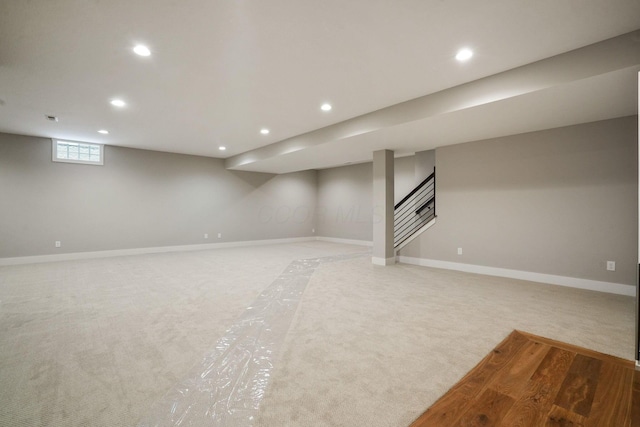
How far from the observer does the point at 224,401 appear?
5.16ft

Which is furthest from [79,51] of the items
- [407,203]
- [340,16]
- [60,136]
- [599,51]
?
[407,203]

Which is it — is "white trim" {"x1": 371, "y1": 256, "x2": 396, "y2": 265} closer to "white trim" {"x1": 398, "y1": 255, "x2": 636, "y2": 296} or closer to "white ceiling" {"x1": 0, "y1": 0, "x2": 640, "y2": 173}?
"white trim" {"x1": 398, "y1": 255, "x2": 636, "y2": 296}

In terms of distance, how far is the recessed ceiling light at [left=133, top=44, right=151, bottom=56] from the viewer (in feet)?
8.38

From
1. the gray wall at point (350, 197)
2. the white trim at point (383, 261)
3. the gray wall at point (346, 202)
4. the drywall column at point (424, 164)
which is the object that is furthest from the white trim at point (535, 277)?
the gray wall at point (346, 202)

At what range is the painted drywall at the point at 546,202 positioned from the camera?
3.66 meters

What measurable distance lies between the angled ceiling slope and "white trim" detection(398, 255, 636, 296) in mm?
2270

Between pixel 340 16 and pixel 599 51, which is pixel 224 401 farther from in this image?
pixel 599 51

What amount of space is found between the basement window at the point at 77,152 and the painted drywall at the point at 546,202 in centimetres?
764

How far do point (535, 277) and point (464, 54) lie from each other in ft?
12.0

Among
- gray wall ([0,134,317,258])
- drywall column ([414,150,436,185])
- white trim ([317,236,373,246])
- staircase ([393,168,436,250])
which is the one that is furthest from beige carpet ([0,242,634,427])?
white trim ([317,236,373,246])

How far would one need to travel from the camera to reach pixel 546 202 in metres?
4.23

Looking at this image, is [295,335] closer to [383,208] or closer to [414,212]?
[383,208]

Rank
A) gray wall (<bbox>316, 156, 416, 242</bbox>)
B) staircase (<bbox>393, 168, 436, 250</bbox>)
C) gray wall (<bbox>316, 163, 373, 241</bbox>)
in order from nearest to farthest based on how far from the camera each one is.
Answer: staircase (<bbox>393, 168, 436, 250</bbox>)
gray wall (<bbox>316, 156, 416, 242</bbox>)
gray wall (<bbox>316, 163, 373, 241</bbox>)

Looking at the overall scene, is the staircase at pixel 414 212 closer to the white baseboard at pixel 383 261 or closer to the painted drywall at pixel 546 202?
the white baseboard at pixel 383 261
